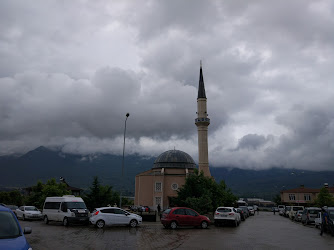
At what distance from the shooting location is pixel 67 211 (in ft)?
62.6

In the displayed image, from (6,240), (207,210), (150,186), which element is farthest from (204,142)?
(6,240)

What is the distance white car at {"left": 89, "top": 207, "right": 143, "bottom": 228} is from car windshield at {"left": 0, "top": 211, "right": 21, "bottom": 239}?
447 inches

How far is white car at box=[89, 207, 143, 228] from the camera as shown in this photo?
1794 centimetres

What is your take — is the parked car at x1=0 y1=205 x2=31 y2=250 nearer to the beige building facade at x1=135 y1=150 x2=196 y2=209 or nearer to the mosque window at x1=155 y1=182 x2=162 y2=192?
the beige building facade at x1=135 y1=150 x2=196 y2=209

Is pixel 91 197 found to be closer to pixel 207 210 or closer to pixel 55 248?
pixel 207 210

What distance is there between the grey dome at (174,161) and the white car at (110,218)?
117ft

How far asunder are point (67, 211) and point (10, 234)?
13.4m

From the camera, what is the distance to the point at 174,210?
60.1ft

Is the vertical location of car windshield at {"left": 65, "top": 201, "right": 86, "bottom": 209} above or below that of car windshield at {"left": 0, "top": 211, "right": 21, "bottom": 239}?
below

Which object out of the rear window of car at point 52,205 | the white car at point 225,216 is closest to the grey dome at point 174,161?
the white car at point 225,216

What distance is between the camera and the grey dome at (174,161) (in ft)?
178

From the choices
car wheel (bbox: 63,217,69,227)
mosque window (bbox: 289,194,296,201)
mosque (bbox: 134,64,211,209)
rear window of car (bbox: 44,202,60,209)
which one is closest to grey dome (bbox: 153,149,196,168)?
mosque (bbox: 134,64,211,209)

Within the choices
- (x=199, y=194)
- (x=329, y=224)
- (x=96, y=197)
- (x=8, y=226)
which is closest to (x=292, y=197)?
(x=199, y=194)

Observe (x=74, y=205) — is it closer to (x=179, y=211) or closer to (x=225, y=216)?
(x=179, y=211)
